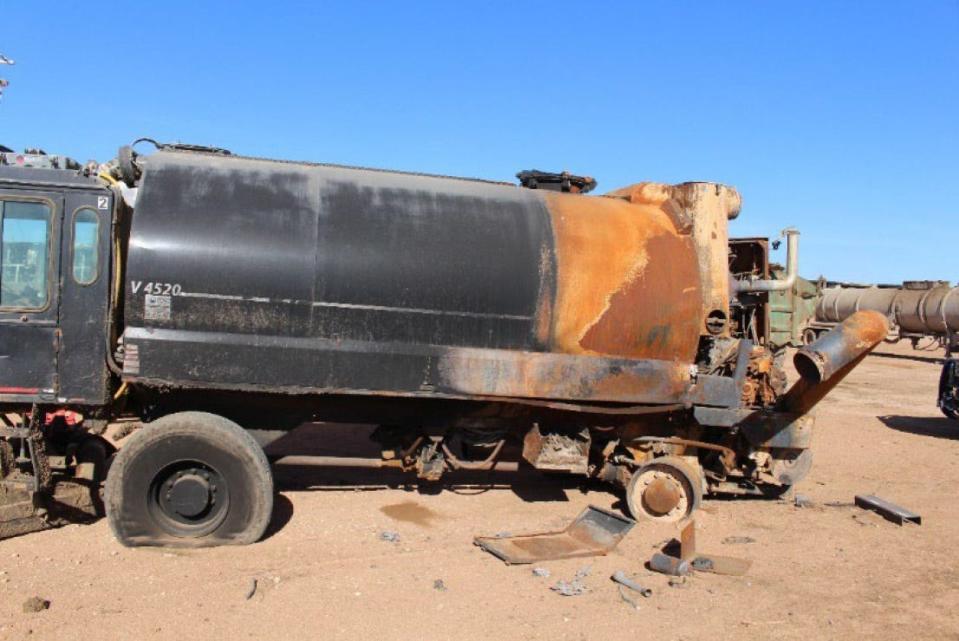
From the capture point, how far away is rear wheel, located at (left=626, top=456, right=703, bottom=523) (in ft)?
23.1

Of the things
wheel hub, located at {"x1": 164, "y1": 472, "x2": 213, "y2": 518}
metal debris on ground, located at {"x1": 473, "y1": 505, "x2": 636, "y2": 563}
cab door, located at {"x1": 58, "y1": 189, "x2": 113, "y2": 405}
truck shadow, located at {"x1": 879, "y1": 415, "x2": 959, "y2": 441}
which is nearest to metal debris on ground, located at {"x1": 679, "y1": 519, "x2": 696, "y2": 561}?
metal debris on ground, located at {"x1": 473, "y1": 505, "x2": 636, "y2": 563}

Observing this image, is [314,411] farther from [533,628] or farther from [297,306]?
[533,628]

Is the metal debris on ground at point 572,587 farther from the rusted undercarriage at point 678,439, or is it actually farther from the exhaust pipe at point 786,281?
the exhaust pipe at point 786,281

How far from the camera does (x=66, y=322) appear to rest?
227 inches

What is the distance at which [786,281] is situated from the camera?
745 cm

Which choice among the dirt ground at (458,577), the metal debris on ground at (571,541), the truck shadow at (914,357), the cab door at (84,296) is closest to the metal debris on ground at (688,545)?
the dirt ground at (458,577)

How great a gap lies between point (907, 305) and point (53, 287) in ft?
106

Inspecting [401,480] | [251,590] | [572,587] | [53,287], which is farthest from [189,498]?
[572,587]

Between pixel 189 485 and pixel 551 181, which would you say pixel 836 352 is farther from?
pixel 189 485

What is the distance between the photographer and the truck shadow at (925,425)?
13.4 metres

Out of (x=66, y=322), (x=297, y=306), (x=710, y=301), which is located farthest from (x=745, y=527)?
(x=66, y=322)

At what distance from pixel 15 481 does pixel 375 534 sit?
9.56 ft

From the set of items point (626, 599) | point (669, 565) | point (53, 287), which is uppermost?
point (53, 287)

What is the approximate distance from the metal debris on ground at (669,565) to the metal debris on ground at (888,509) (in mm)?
3176
